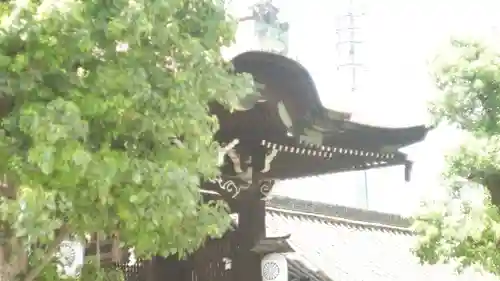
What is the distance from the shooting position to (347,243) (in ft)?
50.2

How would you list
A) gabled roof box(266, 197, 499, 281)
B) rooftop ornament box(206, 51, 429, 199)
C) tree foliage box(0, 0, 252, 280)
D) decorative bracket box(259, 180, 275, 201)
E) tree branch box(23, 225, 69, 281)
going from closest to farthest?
A: tree foliage box(0, 0, 252, 280) → tree branch box(23, 225, 69, 281) → rooftop ornament box(206, 51, 429, 199) → decorative bracket box(259, 180, 275, 201) → gabled roof box(266, 197, 499, 281)

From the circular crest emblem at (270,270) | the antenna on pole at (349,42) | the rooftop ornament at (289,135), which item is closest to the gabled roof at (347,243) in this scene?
the rooftop ornament at (289,135)

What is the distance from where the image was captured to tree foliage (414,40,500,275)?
898cm

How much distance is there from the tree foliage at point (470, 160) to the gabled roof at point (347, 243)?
2223 millimetres

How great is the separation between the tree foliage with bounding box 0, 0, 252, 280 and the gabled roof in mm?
6949

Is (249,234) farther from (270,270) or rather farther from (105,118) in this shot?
(105,118)

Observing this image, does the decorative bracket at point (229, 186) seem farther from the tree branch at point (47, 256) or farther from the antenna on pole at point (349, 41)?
the antenna on pole at point (349, 41)

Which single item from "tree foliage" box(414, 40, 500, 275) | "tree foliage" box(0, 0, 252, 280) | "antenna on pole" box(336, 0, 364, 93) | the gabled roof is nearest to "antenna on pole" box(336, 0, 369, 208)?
"antenna on pole" box(336, 0, 364, 93)

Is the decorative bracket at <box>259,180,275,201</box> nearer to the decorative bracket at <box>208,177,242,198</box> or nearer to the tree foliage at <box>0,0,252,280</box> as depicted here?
the decorative bracket at <box>208,177,242,198</box>

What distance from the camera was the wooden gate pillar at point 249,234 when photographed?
24.3 feet

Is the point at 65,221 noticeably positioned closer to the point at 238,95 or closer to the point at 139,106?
the point at 139,106

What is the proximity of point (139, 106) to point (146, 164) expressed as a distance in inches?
12.6

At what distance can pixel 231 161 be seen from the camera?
7.68m

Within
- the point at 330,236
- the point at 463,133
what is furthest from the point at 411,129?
the point at 330,236
